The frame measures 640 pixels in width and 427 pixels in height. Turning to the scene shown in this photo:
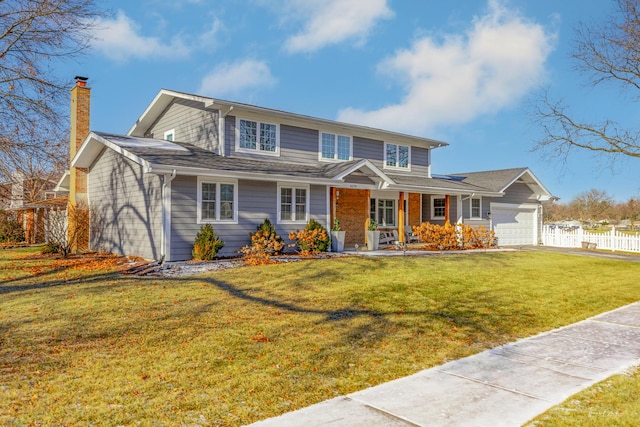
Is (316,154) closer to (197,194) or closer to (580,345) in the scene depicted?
(197,194)

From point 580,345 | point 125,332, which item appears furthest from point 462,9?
point 125,332

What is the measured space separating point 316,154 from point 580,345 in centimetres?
1374

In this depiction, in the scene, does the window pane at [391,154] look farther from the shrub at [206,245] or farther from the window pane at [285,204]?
the shrub at [206,245]

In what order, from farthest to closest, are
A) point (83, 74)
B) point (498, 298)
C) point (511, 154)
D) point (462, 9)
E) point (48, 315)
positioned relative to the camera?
point (511, 154), point (83, 74), point (462, 9), point (498, 298), point (48, 315)

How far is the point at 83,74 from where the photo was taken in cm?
1803

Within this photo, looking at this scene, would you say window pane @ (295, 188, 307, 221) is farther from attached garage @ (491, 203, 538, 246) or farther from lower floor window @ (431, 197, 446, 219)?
attached garage @ (491, 203, 538, 246)

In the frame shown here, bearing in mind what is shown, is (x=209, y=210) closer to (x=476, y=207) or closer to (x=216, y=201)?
(x=216, y=201)

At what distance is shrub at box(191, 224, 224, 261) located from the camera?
13.2 metres

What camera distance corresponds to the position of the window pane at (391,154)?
2109 cm

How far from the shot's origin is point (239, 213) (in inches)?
579

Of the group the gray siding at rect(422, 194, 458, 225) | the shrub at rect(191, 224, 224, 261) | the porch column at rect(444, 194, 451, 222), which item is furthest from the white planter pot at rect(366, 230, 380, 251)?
the shrub at rect(191, 224, 224, 261)

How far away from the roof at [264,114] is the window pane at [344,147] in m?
0.38

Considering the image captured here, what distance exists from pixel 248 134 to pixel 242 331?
1150 centimetres

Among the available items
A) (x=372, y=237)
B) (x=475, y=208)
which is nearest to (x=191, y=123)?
(x=372, y=237)
